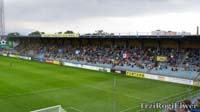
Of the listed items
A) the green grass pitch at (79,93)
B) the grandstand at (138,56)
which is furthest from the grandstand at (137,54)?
the green grass pitch at (79,93)

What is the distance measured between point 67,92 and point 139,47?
2255 cm

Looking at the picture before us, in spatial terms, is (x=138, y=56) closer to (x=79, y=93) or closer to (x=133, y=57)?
(x=133, y=57)

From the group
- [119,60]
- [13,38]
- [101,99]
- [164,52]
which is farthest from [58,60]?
[13,38]

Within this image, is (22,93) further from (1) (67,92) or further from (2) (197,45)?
(2) (197,45)

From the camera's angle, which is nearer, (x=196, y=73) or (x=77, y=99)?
(x=77, y=99)

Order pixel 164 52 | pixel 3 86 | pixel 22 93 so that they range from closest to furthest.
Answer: pixel 22 93, pixel 3 86, pixel 164 52

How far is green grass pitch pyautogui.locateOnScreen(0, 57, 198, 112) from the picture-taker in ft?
66.5

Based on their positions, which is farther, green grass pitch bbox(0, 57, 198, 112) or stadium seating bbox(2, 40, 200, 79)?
stadium seating bbox(2, 40, 200, 79)

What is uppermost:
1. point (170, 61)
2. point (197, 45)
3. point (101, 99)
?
point (197, 45)

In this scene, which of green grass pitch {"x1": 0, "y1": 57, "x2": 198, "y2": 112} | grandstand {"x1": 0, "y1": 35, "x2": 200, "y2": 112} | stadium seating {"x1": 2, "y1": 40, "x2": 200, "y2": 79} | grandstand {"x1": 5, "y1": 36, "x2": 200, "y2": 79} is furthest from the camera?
grandstand {"x1": 5, "y1": 36, "x2": 200, "y2": 79}

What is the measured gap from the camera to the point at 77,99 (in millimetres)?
22359

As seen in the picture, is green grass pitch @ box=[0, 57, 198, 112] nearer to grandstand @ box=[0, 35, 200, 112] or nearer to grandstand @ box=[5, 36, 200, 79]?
grandstand @ box=[0, 35, 200, 112]

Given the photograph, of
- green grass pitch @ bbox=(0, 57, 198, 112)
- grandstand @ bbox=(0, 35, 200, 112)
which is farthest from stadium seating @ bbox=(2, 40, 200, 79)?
green grass pitch @ bbox=(0, 57, 198, 112)

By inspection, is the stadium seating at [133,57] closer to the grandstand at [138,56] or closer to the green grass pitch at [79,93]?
the grandstand at [138,56]
